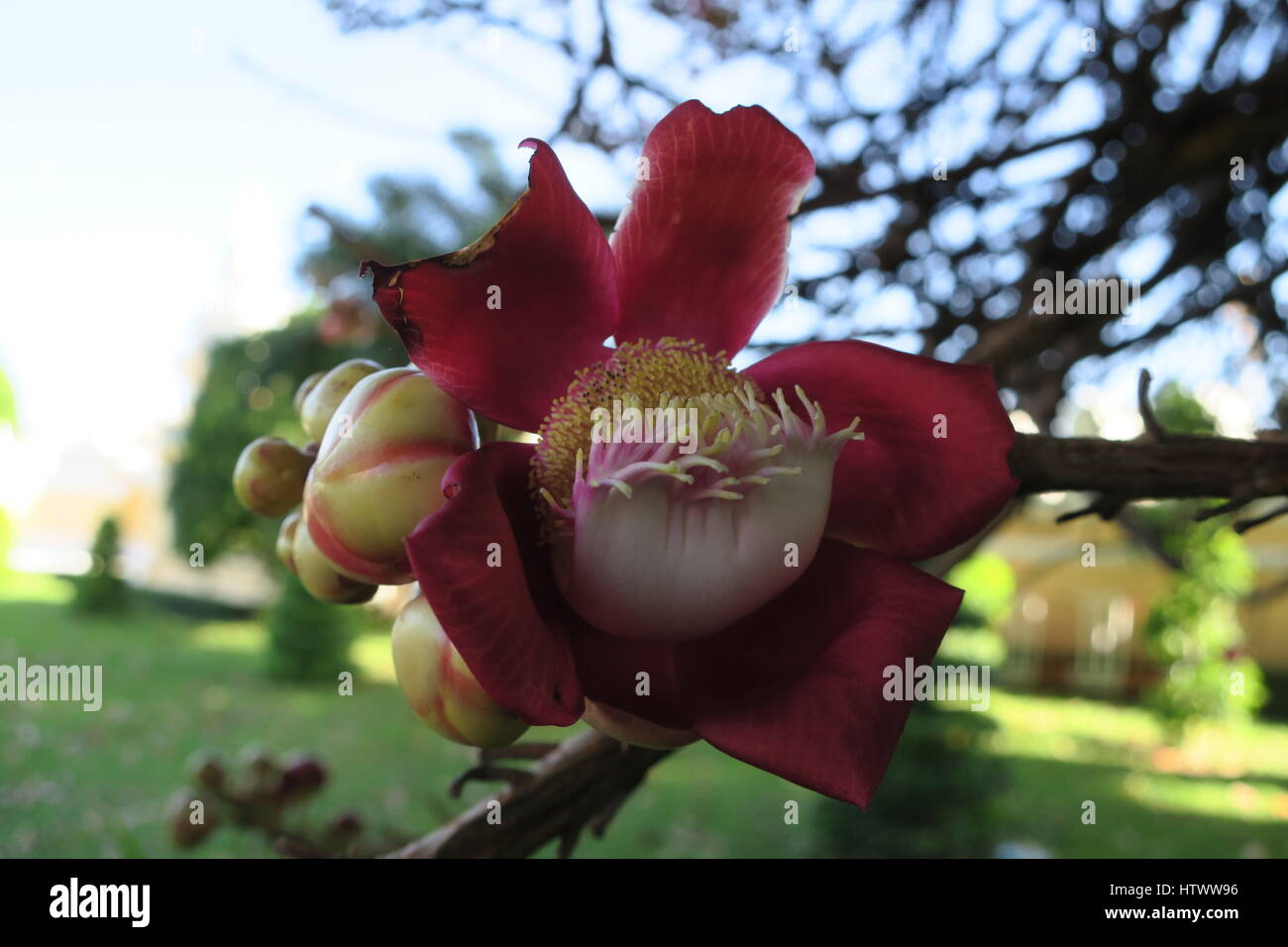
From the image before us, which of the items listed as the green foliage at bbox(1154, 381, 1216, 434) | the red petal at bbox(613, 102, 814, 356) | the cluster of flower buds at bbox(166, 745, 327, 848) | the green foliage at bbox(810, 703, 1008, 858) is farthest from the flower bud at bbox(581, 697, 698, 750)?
the green foliage at bbox(810, 703, 1008, 858)

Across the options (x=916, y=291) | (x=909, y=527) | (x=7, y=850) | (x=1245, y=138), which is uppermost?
(x=1245, y=138)

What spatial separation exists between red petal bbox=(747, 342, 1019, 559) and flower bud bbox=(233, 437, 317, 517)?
177 mm

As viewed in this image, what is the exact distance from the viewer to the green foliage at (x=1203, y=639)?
587cm

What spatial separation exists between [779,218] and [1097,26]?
1.19 m

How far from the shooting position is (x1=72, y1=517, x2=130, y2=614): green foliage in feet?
28.6

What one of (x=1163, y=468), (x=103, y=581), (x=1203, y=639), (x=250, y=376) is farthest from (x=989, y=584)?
(x=103, y=581)

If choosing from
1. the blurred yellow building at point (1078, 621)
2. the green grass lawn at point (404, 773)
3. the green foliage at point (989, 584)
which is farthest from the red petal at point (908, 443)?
the blurred yellow building at point (1078, 621)

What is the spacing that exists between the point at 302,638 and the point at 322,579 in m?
7.12

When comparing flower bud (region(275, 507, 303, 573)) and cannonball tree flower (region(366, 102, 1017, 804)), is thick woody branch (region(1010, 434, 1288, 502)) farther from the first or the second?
flower bud (region(275, 507, 303, 573))

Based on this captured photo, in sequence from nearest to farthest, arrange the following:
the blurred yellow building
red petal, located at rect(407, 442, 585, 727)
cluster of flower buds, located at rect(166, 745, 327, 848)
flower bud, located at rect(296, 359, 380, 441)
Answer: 1. red petal, located at rect(407, 442, 585, 727)
2. flower bud, located at rect(296, 359, 380, 441)
3. cluster of flower buds, located at rect(166, 745, 327, 848)
4. the blurred yellow building

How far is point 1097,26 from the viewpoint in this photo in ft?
4.16

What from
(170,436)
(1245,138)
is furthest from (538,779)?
(170,436)

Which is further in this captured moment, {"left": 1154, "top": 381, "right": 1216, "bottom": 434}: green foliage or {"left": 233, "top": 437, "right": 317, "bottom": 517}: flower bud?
{"left": 1154, "top": 381, "right": 1216, "bottom": 434}: green foliage
